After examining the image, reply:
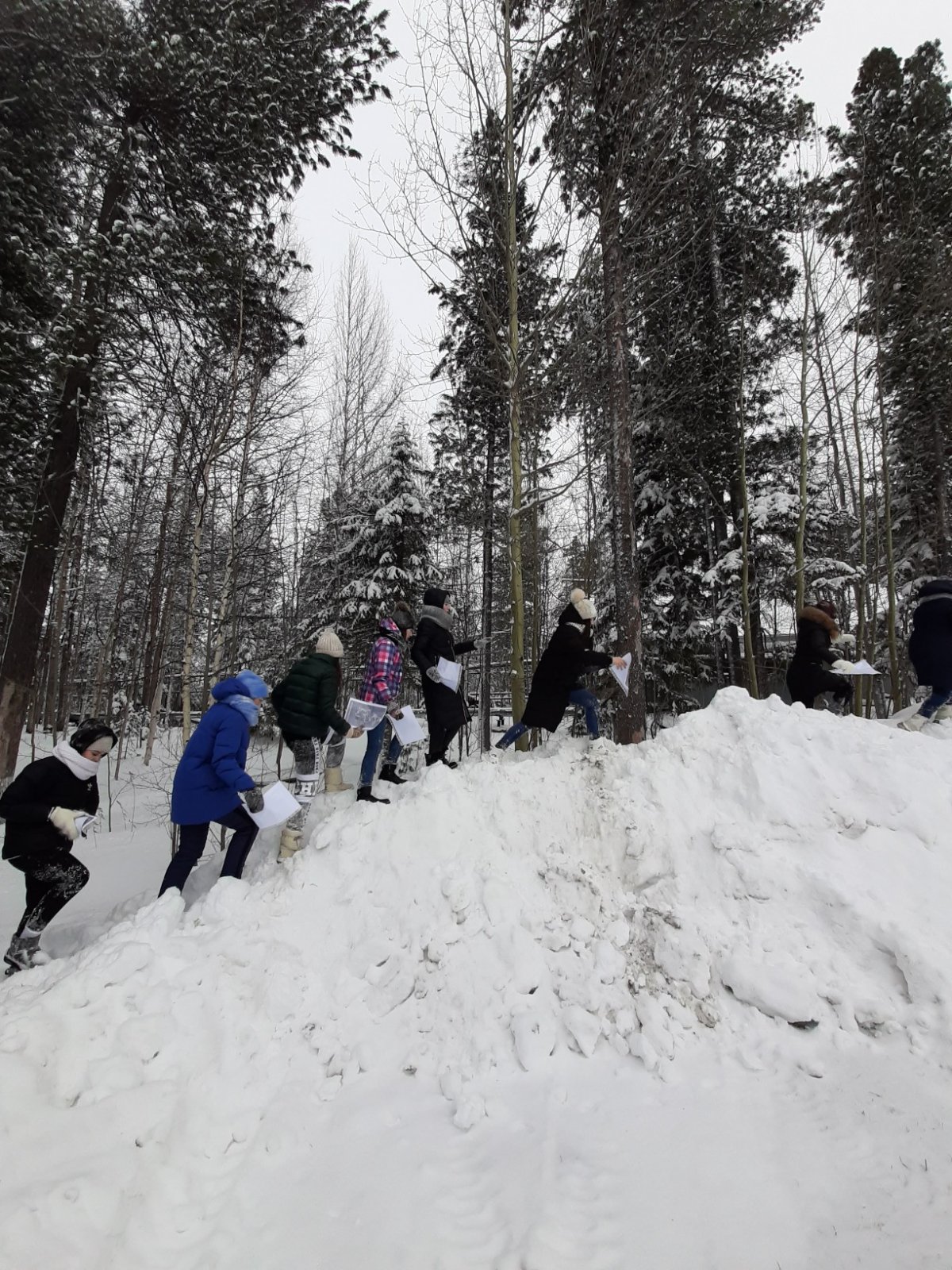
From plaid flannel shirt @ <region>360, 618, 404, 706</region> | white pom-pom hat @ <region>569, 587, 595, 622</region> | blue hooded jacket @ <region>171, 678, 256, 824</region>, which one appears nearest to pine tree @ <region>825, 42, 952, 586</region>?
white pom-pom hat @ <region>569, 587, 595, 622</region>

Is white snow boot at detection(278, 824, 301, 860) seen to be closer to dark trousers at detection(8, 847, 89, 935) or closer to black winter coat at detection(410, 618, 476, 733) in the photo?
dark trousers at detection(8, 847, 89, 935)

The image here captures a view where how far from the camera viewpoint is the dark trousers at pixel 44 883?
11.8 ft

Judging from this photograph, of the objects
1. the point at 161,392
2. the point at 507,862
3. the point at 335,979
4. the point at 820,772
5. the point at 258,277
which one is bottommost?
the point at 335,979

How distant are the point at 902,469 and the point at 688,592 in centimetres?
682

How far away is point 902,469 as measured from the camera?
47.2 ft

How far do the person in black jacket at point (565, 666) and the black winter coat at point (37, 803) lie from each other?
11.6 feet

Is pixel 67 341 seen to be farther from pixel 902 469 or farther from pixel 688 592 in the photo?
pixel 902 469

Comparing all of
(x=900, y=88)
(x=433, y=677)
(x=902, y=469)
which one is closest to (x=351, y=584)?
(x=433, y=677)

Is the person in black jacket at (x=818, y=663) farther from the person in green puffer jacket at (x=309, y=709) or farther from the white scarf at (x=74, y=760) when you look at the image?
the white scarf at (x=74, y=760)

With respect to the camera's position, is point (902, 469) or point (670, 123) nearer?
point (670, 123)

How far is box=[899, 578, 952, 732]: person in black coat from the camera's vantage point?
5234mm

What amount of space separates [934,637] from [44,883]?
740 centimetres

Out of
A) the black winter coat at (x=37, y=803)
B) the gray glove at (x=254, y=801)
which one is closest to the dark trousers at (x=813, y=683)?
the gray glove at (x=254, y=801)

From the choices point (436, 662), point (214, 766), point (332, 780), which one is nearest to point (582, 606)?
point (436, 662)
